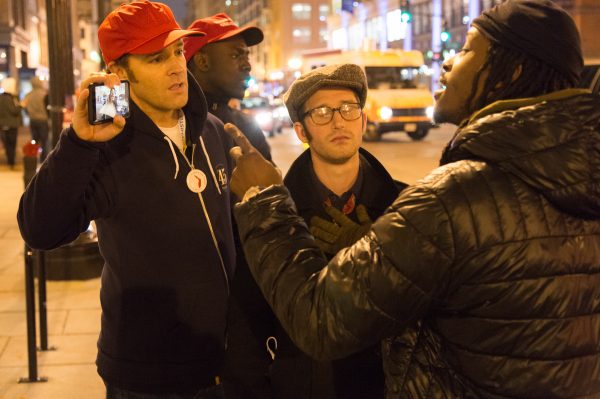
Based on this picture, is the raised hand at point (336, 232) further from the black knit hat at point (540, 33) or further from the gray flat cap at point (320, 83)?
the black knit hat at point (540, 33)

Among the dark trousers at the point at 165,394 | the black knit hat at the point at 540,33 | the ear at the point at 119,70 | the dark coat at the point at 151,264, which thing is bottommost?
the dark trousers at the point at 165,394

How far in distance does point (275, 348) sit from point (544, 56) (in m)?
1.31

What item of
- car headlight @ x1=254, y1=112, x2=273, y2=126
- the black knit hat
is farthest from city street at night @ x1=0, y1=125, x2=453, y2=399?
car headlight @ x1=254, y1=112, x2=273, y2=126

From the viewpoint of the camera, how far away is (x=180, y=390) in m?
2.54

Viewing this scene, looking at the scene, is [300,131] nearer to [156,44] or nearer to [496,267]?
[156,44]

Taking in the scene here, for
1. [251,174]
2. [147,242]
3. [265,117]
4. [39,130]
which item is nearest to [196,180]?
[147,242]

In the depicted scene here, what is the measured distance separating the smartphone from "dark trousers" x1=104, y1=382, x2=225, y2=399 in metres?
0.88

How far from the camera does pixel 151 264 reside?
2.49m

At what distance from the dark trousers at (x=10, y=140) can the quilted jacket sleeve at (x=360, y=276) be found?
17617 mm

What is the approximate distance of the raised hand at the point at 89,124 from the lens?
2.28m

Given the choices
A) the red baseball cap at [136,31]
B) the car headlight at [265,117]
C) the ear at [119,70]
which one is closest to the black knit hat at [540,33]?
the red baseball cap at [136,31]

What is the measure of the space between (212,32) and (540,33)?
10.9 feet

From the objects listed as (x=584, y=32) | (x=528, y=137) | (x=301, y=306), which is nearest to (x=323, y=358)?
(x=301, y=306)

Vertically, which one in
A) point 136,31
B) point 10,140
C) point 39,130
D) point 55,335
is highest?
point 136,31
